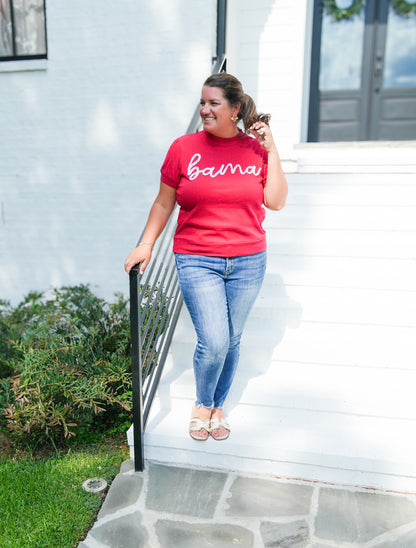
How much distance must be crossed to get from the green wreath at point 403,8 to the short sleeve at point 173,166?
17.8 feet

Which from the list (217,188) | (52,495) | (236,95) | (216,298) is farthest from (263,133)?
(52,495)

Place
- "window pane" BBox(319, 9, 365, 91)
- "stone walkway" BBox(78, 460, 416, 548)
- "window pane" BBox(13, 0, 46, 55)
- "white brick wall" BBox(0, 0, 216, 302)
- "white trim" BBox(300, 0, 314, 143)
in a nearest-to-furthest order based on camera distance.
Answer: "stone walkway" BBox(78, 460, 416, 548) < "white brick wall" BBox(0, 0, 216, 302) < "window pane" BBox(13, 0, 46, 55) < "white trim" BBox(300, 0, 314, 143) < "window pane" BBox(319, 9, 365, 91)

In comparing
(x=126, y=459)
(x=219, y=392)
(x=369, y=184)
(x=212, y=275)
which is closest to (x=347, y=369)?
(x=219, y=392)

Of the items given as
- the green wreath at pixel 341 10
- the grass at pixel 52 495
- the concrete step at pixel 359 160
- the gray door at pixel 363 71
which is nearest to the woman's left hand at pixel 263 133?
the grass at pixel 52 495

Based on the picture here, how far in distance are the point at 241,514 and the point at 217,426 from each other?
469 millimetres

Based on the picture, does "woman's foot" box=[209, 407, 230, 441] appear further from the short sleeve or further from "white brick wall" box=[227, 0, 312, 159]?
"white brick wall" box=[227, 0, 312, 159]

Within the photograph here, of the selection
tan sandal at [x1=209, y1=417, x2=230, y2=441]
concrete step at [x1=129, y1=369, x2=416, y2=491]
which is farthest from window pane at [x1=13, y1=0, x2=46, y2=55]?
tan sandal at [x1=209, y1=417, x2=230, y2=441]

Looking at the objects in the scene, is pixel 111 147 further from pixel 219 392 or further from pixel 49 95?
pixel 219 392

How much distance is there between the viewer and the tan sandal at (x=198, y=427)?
2676 mm

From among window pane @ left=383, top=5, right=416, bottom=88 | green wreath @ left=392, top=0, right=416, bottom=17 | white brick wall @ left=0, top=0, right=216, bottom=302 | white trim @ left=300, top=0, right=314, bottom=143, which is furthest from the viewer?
window pane @ left=383, top=5, right=416, bottom=88

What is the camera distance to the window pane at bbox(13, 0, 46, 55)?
4742mm

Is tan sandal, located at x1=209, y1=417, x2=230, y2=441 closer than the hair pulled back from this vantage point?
No

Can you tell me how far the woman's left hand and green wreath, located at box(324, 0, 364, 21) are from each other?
16.6ft

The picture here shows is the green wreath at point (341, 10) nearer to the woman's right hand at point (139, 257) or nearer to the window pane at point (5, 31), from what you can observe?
Answer: the window pane at point (5, 31)
